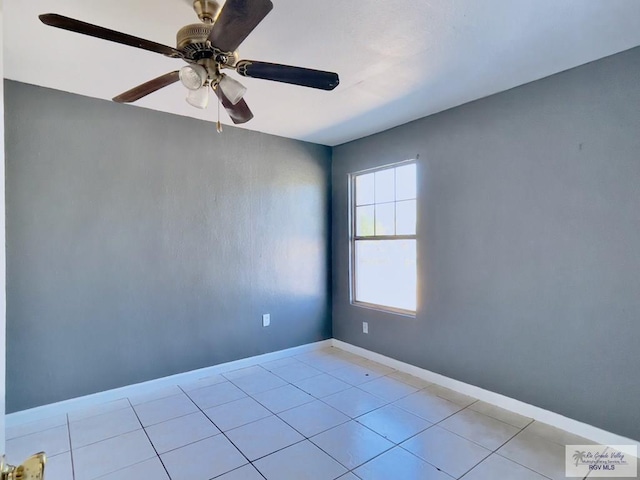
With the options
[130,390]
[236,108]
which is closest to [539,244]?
[236,108]

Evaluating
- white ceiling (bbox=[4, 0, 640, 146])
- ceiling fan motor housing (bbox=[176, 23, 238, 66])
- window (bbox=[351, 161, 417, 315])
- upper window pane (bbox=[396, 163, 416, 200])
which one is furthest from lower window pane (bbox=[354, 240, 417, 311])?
ceiling fan motor housing (bbox=[176, 23, 238, 66])

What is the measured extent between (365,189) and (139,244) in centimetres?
235

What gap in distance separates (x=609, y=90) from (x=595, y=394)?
6.30 ft

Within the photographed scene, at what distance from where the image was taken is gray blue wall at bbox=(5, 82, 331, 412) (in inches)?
99.8

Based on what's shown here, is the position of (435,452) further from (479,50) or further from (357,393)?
(479,50)

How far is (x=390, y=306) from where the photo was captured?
11.8 ft

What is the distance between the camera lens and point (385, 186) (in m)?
3.69

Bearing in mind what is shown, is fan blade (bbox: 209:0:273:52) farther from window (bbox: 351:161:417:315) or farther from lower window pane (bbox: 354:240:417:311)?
lower window pane (bbox: 354:240:417:311)

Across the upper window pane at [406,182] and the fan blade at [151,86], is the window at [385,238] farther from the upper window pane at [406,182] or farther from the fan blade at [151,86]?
the fan blade at [151,86]

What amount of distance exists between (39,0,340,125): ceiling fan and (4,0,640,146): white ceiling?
0.34 m

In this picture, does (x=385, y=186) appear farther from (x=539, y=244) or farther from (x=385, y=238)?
(x=539, y=244)

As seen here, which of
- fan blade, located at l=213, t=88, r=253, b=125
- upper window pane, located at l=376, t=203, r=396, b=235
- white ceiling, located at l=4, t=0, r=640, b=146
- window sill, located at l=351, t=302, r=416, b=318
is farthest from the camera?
upper window pane, located at l=376, t=203, r=396, b=235

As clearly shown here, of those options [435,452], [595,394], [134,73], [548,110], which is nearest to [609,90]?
[548,110]

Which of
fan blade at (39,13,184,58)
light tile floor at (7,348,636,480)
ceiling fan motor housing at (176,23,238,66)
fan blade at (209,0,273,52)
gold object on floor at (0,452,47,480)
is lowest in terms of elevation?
light tile floor at (7,348,636,480)
